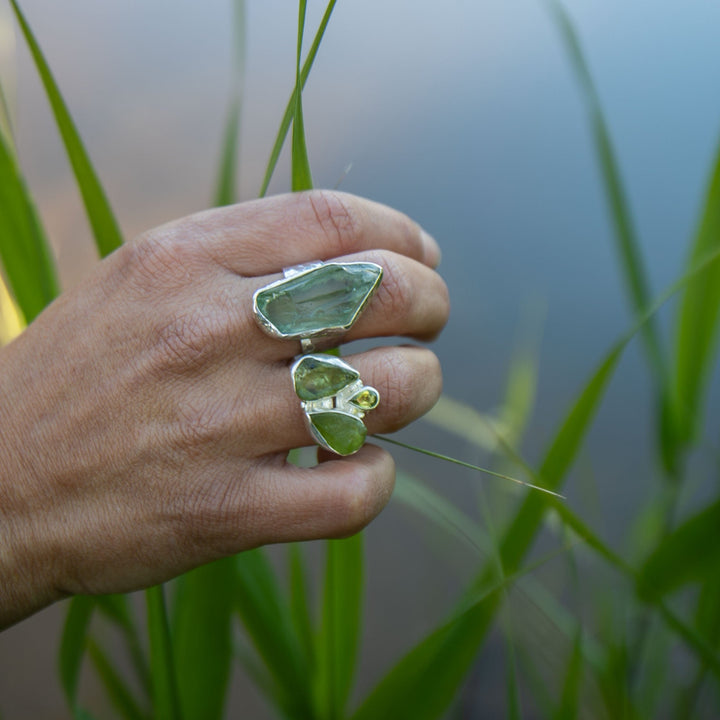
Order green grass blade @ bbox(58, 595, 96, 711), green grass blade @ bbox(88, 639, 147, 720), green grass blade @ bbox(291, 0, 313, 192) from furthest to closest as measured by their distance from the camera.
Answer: green grass blade @ bbox(88, 639, 147, 720) < green grass blade @ bbox(58, 595, 96, 711) < green grass blade @ bbox(291, 0, 313, 192)

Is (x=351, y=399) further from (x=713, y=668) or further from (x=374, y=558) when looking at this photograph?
(x=374, y=558)

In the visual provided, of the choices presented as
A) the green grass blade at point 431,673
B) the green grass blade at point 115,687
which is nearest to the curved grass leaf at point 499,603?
the green grass blade at point 431,673

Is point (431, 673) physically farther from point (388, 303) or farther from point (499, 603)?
point (388, 303)

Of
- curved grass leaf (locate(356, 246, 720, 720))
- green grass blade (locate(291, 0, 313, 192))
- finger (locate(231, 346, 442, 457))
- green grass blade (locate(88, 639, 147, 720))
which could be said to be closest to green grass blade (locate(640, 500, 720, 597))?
curved grass leaf (locate(356, 246, 720, 720))

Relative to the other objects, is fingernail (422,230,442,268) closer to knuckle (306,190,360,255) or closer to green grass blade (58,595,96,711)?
knuckle (306,190,360,255)

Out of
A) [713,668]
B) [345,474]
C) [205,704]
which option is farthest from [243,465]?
[713,668]

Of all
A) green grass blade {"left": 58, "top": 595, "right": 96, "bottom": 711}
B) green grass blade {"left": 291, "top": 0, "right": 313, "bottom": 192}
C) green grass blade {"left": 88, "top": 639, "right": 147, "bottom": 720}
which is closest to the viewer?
green grass blade {"left": 291, "top": 0, "right": 313, "bottom": 192}

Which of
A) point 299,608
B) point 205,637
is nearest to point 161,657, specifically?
point 205,637
